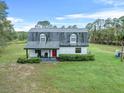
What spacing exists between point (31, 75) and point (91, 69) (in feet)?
23.2

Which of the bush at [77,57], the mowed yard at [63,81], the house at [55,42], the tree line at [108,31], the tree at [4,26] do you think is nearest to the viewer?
the mowed yard at [63,81]

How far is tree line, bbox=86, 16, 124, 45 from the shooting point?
239 ft

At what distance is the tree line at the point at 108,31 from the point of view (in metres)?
72.7

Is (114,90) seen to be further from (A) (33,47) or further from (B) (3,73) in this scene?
(A) (33,47)

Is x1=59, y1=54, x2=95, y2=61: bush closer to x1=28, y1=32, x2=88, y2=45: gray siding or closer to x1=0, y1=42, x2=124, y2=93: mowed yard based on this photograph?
x1=28, y1=32, x2=88, y2=45: gray siding

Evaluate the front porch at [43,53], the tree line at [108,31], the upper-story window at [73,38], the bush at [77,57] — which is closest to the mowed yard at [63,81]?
the bush at [77,57]

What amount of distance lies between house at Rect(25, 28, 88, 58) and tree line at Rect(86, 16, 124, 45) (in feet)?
105

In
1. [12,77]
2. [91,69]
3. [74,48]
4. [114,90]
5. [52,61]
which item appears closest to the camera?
Answer: [114,90]

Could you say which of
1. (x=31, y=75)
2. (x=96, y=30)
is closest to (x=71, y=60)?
(x=31, y=75)

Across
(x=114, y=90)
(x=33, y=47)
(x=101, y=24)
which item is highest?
(x=101, y=24)

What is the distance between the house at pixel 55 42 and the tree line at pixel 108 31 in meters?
32.0

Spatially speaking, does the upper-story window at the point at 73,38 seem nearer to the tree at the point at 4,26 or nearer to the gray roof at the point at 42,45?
the gray roof at the point at 42,45

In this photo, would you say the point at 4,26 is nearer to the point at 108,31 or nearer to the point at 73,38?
the point at 73,38

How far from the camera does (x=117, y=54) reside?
38469 millimetres
